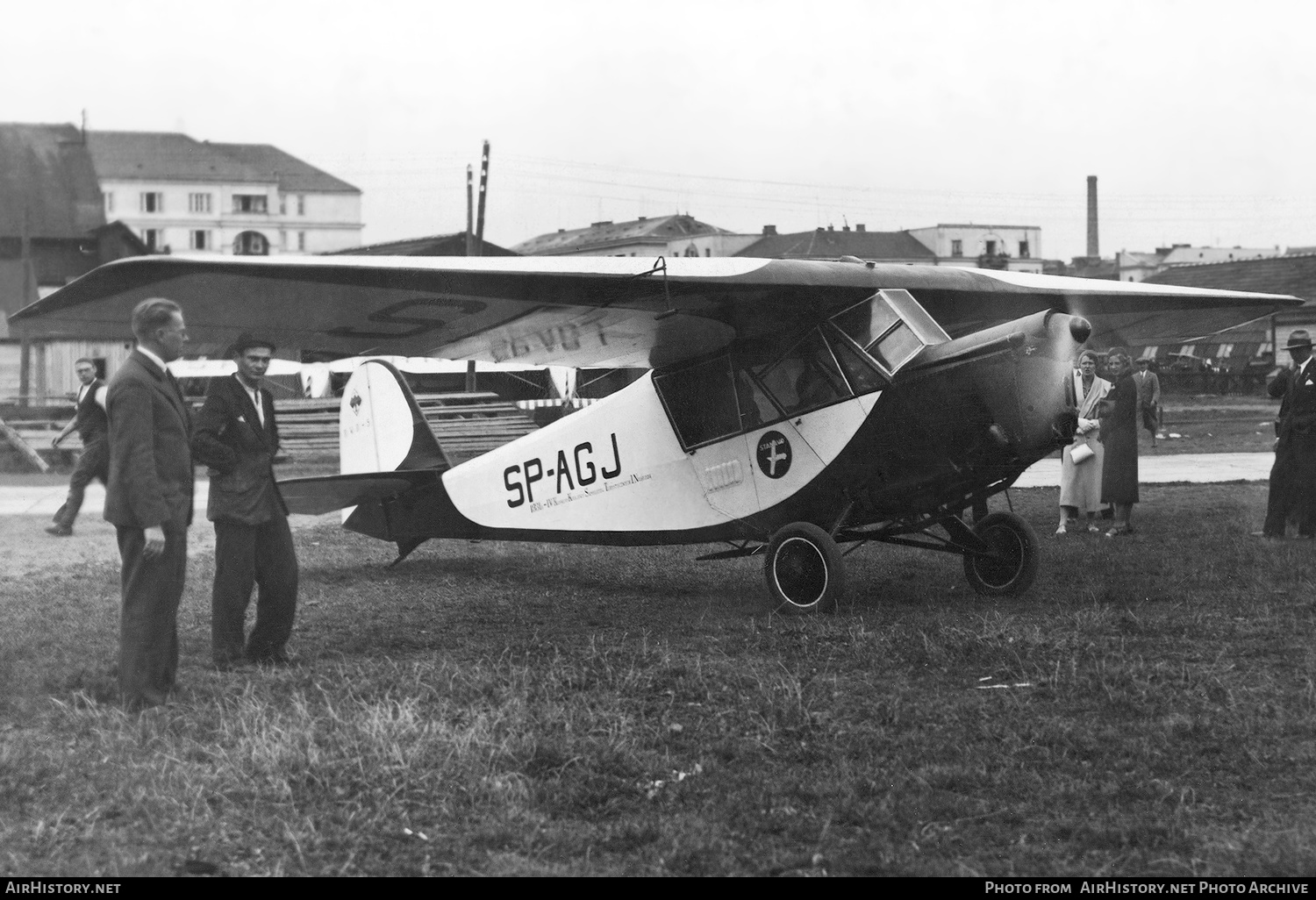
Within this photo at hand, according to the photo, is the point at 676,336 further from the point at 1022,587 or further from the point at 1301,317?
the point at 1301,317

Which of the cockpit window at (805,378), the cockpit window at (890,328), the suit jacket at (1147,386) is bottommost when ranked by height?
the suit jacket at (1147,386)

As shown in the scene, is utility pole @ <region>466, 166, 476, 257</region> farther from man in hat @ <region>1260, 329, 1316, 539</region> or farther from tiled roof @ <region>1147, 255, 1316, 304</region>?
tiled roof @ <region>1147, 255, 1316, 304</region>

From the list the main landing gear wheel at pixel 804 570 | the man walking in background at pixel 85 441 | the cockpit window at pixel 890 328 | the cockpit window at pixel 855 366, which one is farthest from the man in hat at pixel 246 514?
the cockpit window at pixel 890 328

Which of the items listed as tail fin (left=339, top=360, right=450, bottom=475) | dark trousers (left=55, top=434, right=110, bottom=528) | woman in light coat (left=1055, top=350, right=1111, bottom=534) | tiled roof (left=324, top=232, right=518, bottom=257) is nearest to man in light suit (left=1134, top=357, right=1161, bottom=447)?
woman in light coat (left=1055, top=350, right=1111, bottom=534)

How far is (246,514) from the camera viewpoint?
6805mm

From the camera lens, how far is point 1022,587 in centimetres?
893

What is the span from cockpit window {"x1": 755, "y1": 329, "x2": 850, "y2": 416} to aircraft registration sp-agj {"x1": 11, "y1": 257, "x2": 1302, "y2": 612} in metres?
0.01

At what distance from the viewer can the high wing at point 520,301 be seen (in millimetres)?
6320

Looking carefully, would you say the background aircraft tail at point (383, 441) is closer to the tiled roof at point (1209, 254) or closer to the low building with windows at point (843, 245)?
the low building with windows at point (843, 245)

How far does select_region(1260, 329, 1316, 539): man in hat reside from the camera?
11.9 meters

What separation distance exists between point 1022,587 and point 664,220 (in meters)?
94.8

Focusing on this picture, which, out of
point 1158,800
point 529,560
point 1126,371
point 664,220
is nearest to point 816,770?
point 1158,800

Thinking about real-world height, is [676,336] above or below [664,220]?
below

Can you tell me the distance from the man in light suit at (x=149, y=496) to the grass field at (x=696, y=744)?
301mm
